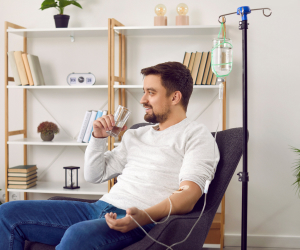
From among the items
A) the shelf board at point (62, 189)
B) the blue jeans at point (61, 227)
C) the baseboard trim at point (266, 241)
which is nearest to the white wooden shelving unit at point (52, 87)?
the shelf board at point (62, 189)

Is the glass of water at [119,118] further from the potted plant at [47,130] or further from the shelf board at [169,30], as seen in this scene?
the potted plant at [47,130]

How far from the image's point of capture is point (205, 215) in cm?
134

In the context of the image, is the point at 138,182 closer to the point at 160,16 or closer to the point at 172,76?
the point at 172,76

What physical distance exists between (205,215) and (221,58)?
0.68 metres

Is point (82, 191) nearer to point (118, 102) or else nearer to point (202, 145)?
point (118, 102)

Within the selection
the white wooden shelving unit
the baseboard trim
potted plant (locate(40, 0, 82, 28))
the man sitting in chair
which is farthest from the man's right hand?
the baseboard trim

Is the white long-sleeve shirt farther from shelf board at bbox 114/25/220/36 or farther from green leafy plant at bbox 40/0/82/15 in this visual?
green leafy plant at bbox 40/0/82/15

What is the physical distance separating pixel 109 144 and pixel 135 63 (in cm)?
75

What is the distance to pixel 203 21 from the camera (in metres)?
2.54

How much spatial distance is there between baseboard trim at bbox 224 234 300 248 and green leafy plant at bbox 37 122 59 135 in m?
1.63

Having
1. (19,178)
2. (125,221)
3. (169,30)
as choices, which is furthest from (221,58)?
(19,178)

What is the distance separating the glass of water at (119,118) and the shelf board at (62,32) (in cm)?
107

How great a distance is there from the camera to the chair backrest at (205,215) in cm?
117

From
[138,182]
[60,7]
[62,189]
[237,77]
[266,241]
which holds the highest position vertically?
[60,7]
